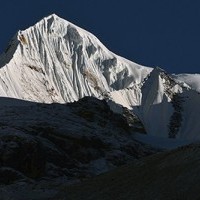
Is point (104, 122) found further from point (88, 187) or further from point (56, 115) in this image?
point (88, 187)

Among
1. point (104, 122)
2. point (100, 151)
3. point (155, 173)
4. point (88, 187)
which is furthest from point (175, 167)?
point (104, 122)

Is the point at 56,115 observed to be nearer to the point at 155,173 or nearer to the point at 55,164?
the point at 55,164

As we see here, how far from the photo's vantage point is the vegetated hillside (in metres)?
40.9

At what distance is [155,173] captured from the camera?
4491cm

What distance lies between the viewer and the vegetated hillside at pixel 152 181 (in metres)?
40.9

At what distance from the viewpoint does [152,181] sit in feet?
143

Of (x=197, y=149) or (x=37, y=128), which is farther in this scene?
(x=37, y=128)

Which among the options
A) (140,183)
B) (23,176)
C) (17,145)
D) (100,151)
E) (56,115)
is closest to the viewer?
(140,183)

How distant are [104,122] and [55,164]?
92.9 feet

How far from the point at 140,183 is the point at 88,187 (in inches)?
153

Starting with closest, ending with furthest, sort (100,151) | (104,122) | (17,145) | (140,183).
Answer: (140,183), (17,145), (100,151), (104,122)

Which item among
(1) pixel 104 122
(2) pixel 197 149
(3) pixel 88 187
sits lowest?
(1) pixel 104 122

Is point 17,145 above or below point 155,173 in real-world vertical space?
below

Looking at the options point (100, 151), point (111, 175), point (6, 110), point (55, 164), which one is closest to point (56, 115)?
point (6, 110)
